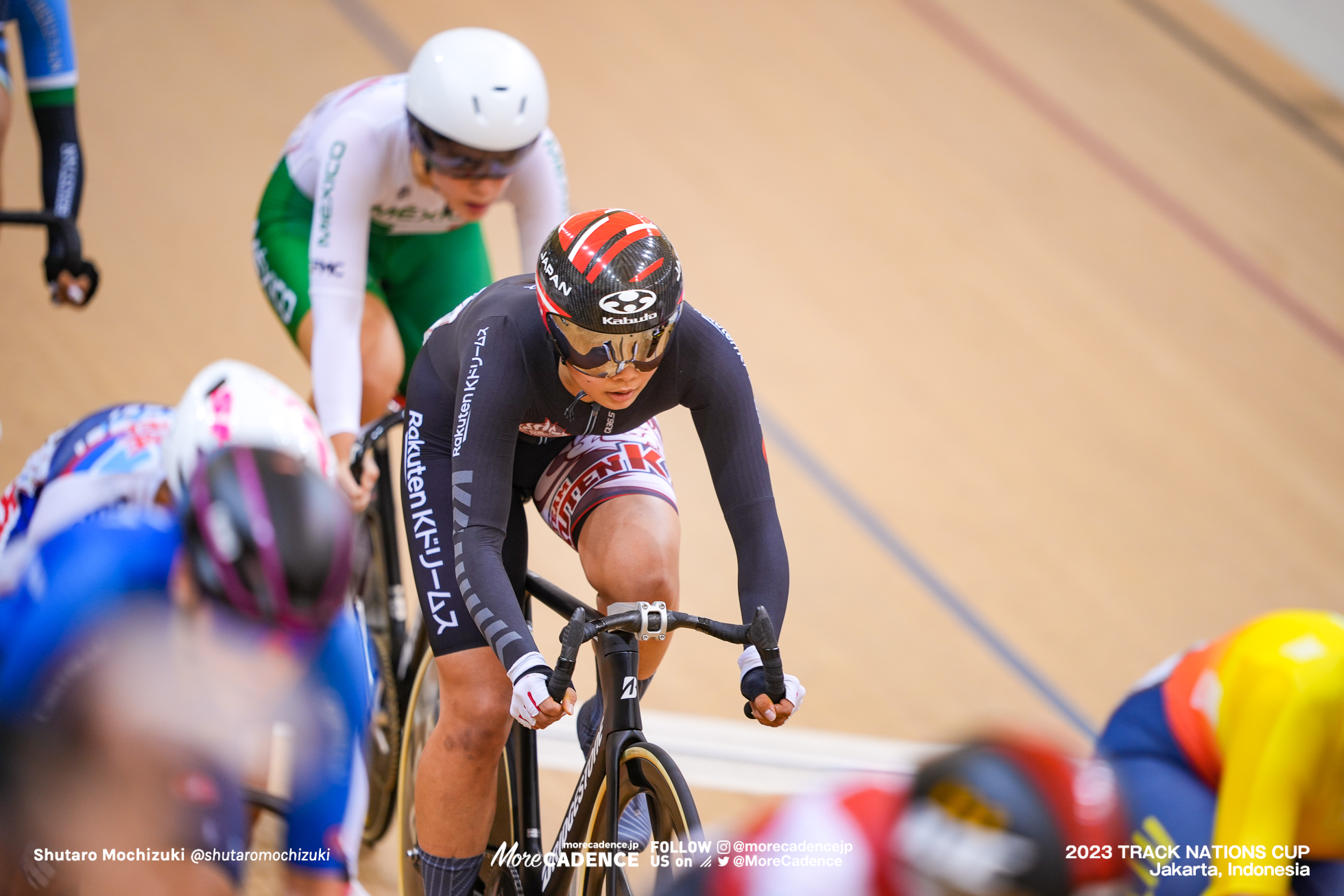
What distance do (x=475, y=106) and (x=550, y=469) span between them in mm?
907

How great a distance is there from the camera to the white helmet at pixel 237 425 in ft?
4.98

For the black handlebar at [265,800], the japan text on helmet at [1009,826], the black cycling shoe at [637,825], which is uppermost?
the japan text on helmet at [1009,826]

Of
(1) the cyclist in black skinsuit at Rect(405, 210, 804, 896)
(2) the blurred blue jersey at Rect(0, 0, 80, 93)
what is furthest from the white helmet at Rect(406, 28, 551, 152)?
(2) the blurred blue jersey at Rect(0, 0, 80, 93)

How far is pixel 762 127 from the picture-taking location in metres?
6.39

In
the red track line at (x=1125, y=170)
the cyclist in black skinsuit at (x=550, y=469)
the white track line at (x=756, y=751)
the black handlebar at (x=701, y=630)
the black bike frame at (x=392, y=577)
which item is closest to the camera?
the black handlebar at (x=701, y=630)

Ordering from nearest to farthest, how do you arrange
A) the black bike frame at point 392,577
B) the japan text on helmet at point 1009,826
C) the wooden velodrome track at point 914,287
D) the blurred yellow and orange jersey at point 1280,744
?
1. the japan text on helmet at point 1009,826
2. the blurred yellow and orange jersey at point 1280,744
3. the black bike frame at point 392,577
4. the wooden velodrome track at point 914,287

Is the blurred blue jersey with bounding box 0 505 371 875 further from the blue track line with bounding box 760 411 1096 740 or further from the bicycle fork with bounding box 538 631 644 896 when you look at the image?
the blue track line with bounding box 760 411 1096 740

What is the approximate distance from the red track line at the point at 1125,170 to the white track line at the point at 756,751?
345 cm

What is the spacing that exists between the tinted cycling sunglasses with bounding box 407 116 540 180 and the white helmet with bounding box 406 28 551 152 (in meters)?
0.01

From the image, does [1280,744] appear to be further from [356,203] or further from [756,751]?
[356,203]

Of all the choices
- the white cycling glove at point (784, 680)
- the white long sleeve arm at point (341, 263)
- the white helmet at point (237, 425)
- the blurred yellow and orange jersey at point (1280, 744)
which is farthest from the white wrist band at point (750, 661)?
the white long sleeve arm at point (341, 263)

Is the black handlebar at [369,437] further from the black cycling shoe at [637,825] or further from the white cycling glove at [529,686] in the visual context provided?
the black cycling shoe at [637,825]

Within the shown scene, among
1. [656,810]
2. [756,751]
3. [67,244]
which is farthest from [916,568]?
[67,244]

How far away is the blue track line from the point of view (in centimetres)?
405
